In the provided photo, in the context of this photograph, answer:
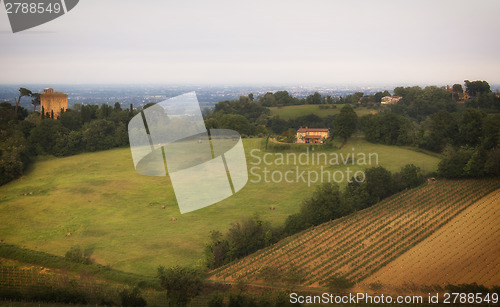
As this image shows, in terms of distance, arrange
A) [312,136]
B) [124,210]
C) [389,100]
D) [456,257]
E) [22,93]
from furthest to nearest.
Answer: [389,100] < [22,93] < [312,136] < [124,210] < [456,257]

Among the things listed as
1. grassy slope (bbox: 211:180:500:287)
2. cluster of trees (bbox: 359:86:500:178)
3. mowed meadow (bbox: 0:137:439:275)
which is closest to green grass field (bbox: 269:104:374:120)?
cluster of trees (bbox: 359:86:500:178)

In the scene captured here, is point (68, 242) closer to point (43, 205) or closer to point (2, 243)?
point (2, 243)

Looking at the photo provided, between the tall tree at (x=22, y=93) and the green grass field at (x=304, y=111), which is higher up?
the tall tree at (x=22, y=93)

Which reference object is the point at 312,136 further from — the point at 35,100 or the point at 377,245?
the point at 35,100

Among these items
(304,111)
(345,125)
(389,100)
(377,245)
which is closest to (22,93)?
(345,125)

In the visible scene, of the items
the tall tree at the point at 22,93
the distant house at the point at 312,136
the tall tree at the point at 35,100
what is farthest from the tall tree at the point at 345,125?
the tall tree at the point at 35,100

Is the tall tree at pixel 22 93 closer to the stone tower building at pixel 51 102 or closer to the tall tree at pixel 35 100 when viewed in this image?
the tall tree at pixel 35 100
